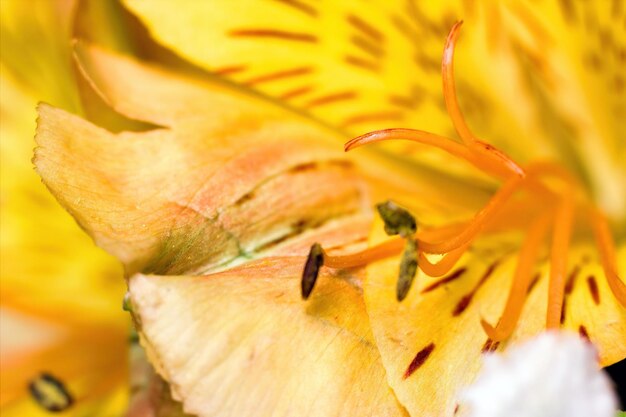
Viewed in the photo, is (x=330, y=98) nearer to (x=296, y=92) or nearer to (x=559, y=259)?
(x=296, y=92)

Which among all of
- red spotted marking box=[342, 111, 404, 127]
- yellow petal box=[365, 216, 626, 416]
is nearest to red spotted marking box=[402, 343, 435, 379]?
yellow petal box=[365, 216, 626, 416]

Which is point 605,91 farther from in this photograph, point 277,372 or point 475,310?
point 277,372

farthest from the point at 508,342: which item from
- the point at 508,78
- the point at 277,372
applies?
the point at 508,78

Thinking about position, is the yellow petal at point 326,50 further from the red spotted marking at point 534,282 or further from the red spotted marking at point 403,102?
the red spotted marking at point 534,282

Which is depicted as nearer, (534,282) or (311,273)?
(311,273)

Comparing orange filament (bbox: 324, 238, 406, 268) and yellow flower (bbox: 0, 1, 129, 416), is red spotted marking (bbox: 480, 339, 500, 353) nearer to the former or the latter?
orange filament (bbox: 324, 238, 406, 268)

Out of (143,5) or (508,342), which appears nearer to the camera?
Answer: (508,342)

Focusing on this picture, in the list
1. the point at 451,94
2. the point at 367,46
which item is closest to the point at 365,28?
the point at 367,46
